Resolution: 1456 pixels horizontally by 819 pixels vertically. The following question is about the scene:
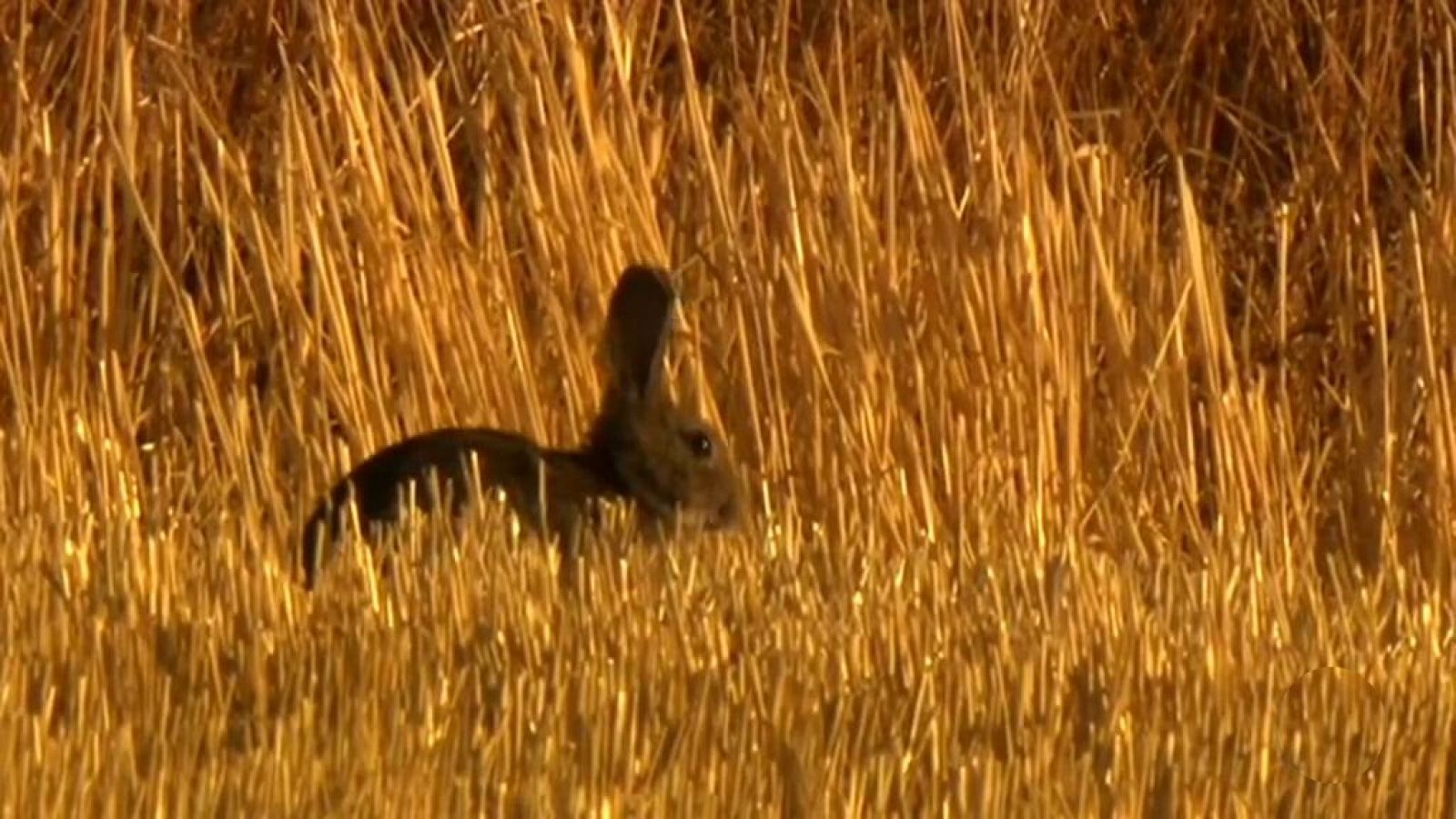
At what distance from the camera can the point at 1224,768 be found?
288cm

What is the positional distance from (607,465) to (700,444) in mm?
140

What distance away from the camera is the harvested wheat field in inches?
128

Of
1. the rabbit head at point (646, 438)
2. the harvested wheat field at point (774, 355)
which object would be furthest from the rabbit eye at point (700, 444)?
the harvested wheat field at point (774, 355)

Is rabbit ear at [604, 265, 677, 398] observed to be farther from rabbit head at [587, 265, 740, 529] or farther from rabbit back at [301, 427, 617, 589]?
rabbit back at [301, 427, 617, 589]

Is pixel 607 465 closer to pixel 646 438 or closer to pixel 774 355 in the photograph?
pixel 646 438

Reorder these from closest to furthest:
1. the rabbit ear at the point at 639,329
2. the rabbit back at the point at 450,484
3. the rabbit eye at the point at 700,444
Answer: the rabbit back at the point at 450,484 → the rabbit ear at the point at 639,329 → the rabbit eye at the point at 700,444

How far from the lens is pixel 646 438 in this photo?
14.8 ft

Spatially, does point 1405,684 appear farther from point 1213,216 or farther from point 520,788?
point 1213,216

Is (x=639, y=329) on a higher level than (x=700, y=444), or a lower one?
higher

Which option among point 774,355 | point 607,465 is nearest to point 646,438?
point 607,465

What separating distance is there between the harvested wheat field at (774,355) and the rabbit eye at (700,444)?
0.15 m

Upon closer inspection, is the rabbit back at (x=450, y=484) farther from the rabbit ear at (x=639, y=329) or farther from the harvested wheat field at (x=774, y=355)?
the rabbit ear at (x=639, y=329)

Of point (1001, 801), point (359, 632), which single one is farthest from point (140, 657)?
point (1001, 801)

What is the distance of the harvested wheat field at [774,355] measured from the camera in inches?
128
